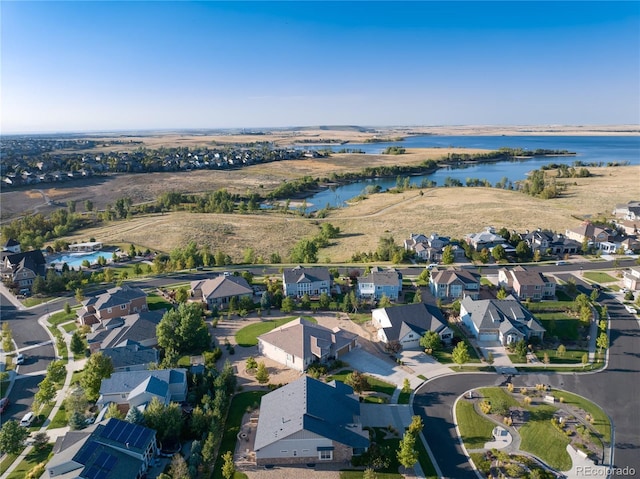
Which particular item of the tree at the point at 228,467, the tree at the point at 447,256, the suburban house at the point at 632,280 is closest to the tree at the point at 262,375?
the tree at the point at 228,467

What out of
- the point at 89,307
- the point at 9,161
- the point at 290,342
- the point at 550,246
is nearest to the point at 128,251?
the point at 89,307

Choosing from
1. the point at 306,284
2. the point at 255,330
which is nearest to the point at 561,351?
the point at 306,284

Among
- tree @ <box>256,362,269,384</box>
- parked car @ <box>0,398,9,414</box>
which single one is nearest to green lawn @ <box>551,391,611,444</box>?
tree @ <box>256,362,269,384</box>

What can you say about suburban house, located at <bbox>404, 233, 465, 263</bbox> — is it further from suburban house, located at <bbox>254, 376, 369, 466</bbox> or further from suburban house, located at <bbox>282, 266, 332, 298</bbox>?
suburban house, located at <bbox>254, 376, 369, 466</bbox>

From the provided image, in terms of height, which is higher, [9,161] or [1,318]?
[9,161]

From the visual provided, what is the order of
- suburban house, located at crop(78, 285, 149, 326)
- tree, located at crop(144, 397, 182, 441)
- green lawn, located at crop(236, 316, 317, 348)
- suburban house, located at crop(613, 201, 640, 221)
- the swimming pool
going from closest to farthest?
tree, located at crop(144, 397, 182, 441), green lawn, located at crop(236, 316, 317, 348), suburban house, located at crop(78, 285, 149, 326), the swimming pool, suburban house, located at crop(613, 201, 640, 221)

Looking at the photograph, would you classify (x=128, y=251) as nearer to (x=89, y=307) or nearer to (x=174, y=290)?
(x=174, y=290)
